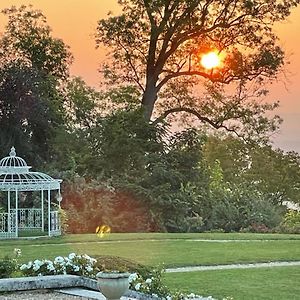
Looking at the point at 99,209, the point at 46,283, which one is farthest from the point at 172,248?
the point at 99,209

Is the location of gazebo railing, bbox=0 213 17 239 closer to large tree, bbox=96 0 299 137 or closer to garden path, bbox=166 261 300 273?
garden path, bbox=166 261 300 273

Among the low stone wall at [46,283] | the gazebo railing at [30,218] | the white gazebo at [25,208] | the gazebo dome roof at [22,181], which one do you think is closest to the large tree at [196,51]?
the white gazebo at [25,208]

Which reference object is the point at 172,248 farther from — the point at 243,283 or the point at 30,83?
the point at 30,83

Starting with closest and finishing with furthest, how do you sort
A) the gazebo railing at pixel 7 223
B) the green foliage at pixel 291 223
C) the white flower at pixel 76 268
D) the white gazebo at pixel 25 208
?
the white flower at pixel 76 268, the gazebo railing at pixel 7 223, the white gazebo at pixel 25 208, the green foliage at pixel 291 223

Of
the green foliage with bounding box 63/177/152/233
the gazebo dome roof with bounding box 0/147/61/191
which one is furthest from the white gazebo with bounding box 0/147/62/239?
the green foliage with bounding box 63/177/152/233

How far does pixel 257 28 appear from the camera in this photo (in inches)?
1204

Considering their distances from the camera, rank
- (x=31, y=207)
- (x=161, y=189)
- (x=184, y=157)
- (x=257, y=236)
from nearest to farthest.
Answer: (x=257, y=236) < (x=31, y=207) < (x=161, y=189) < (x=184, y=157)

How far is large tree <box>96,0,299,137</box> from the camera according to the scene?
3031cm

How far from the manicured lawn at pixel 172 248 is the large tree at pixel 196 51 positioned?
11.6 meters

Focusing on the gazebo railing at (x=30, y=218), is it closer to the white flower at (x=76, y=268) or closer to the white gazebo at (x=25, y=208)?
Answer: the white gazebo at (x=25, y=208)

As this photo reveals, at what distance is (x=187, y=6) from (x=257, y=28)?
3.03 meters

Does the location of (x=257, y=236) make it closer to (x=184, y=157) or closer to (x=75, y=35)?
(x=184, y=157)

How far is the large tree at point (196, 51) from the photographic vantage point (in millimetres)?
30312

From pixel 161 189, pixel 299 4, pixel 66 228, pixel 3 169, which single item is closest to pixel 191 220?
pixel 161 189
